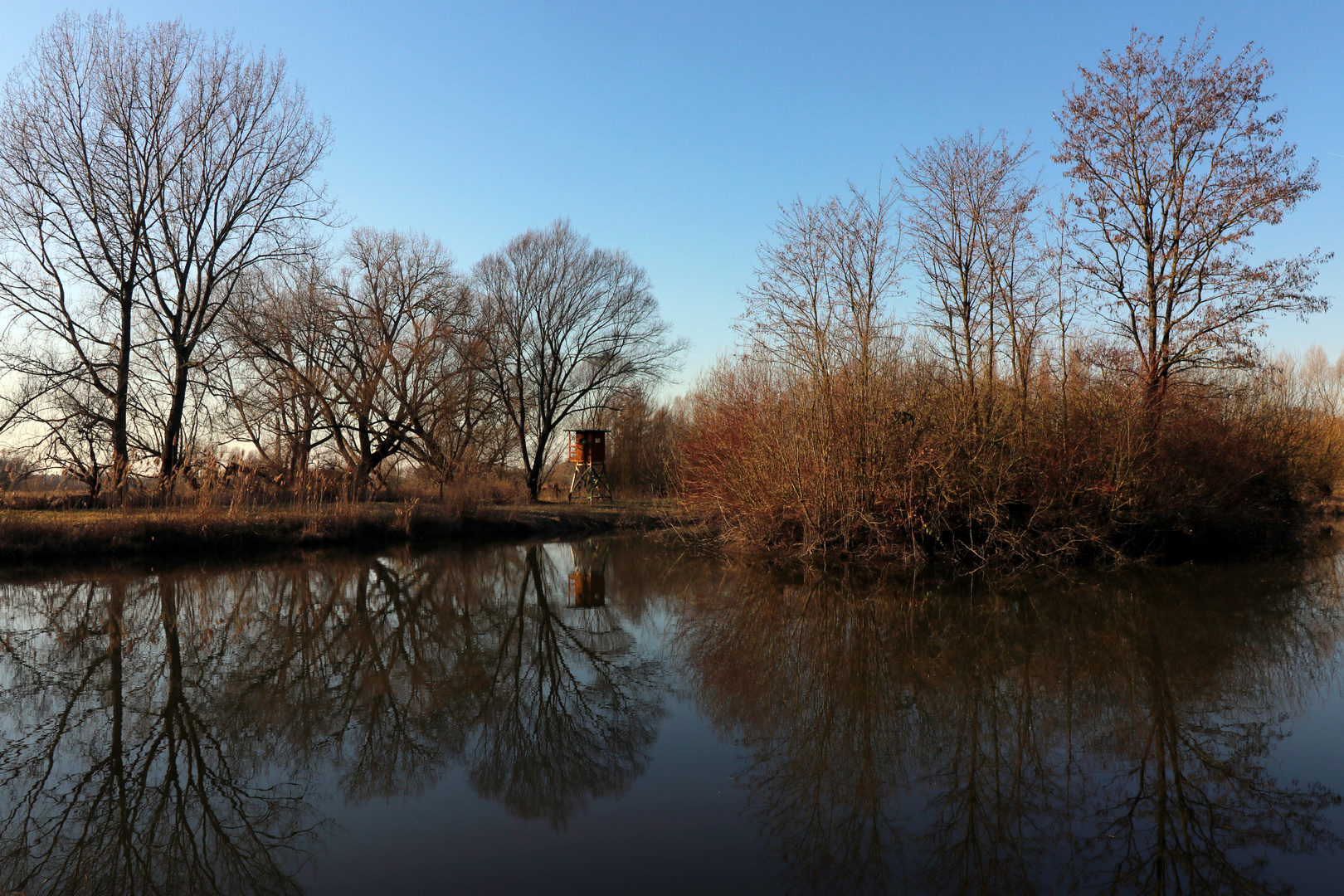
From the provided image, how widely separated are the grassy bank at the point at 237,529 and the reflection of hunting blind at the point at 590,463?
6878mm

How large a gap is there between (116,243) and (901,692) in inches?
771

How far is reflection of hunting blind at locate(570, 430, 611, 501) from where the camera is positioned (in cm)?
2725

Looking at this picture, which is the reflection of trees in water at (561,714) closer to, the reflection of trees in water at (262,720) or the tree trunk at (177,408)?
the reflection of trees in water at (262,720)

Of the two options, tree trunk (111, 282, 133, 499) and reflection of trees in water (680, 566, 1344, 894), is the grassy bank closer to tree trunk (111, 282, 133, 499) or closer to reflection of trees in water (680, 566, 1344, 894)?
tree trunk (111, 282, 133, 499)

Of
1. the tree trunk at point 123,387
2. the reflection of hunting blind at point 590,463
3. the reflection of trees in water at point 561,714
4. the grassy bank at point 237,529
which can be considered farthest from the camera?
the reflection of hunting blind at point 590,463

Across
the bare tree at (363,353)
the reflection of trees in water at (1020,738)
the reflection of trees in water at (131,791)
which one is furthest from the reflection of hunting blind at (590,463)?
the reflection of trees in water at (131,791)

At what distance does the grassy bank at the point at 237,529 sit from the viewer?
41.3 ft

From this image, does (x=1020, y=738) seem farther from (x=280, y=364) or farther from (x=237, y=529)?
(x=280, y=364)

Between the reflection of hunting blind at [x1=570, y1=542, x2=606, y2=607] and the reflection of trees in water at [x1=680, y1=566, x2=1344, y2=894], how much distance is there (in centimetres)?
225

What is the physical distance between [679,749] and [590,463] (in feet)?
75.0

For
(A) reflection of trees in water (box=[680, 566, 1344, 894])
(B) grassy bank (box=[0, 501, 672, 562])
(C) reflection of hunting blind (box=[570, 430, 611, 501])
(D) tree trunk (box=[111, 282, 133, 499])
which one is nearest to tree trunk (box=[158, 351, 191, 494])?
(D) tree trunk (box=[111, 282, 133, 499])

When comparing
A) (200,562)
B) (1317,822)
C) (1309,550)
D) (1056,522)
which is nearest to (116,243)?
(200,562)

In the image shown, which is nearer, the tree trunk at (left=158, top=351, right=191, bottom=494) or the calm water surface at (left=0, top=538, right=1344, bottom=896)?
the calm water surface at (left=0, top=538, right=1344, bottom=896)

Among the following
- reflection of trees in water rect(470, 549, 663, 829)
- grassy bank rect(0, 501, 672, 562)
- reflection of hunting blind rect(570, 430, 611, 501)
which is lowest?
reflection of trees in water rect(470, 549, 663, 829)
